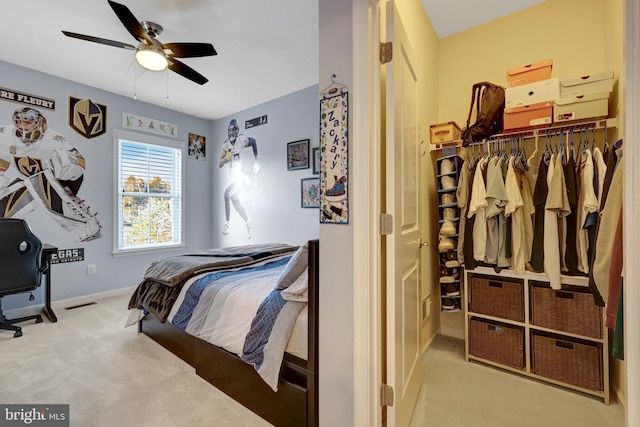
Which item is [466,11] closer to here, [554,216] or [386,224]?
[554,216]

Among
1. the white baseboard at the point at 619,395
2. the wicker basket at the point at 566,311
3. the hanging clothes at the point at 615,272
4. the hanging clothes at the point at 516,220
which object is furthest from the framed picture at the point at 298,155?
the white baseboard at the point at 619,395

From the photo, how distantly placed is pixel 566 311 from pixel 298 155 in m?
3.21

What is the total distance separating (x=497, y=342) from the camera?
2.10 metres

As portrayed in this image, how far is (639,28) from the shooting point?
2.46 feet

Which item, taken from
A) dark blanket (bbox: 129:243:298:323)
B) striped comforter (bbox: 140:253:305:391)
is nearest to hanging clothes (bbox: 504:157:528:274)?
striped comforter (bbox: 140:253:305:391)

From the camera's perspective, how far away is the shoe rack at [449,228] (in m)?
2.32

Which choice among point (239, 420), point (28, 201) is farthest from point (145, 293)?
point (28, 201)

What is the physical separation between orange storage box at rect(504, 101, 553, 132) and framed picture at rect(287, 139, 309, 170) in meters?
2.37

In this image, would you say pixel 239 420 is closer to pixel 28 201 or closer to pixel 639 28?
→ pixel 639 28

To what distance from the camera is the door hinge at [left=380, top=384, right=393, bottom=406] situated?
1.30 meters

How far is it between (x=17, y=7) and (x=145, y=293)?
8.21 feet

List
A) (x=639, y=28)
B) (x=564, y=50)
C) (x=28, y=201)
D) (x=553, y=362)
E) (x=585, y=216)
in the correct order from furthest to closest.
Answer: (x=28, y=201) → (x=564, y=50) → (x=553, y=362) → (x=585, y=216) → (x=639, y=28)

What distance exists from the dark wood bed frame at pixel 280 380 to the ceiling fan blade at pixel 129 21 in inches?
76.8

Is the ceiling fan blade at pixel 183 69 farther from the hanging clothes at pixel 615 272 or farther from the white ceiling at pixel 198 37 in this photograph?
the hanging clothes at pixel 615 272
